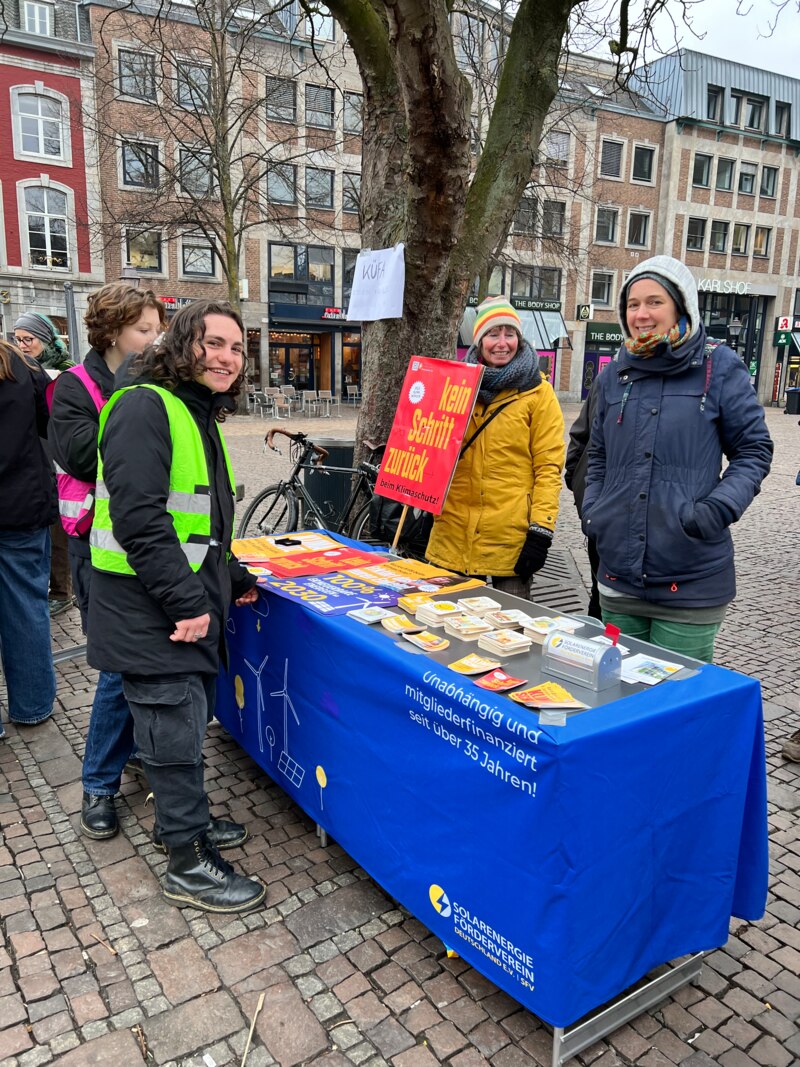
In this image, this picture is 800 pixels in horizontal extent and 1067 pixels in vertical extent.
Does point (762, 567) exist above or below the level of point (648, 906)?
below

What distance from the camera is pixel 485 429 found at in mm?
3791

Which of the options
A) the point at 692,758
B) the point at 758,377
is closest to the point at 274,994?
the point at 692,758

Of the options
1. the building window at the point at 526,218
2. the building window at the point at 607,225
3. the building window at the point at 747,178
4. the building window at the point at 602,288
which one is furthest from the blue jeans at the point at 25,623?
the building window at the point at 747,178

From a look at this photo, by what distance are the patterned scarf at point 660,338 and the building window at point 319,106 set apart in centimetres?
2875

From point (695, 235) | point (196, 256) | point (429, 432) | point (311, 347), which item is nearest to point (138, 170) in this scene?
point (196, 256)

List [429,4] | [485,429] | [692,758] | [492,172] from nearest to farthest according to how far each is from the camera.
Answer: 1. [692,758]
2. [485,429]
3. [429,4]
4. [492,172]

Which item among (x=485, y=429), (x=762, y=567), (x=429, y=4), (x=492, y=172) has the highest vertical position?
(x=429, y=4)

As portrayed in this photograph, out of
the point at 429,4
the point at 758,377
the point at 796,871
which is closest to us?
the point at 796,871

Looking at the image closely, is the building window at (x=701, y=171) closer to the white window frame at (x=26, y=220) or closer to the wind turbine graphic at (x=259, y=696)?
the white window frame at (x=26, y=220)

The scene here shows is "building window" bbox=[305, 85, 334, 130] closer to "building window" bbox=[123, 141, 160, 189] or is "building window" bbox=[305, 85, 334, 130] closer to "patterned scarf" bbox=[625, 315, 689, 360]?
"building window" bbox=[123, 141, 160, 189]

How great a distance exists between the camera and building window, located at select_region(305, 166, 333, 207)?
29172 mm

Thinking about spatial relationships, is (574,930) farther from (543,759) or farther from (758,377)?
(758,377)

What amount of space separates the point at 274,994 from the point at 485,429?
248 centimetres

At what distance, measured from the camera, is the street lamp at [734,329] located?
37.2m
